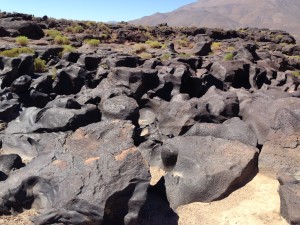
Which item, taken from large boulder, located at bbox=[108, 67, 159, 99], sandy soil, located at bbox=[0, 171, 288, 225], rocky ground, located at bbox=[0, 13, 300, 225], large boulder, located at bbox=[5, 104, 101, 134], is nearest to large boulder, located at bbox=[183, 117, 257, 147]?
rocky ground, located at bbox=[0, 13, 300, 225]

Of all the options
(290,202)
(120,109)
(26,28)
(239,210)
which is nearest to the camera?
(290,202)

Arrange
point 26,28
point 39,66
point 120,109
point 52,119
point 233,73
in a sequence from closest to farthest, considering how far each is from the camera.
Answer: point 52,119, point 120,109, point 39,66, point 233,73, point 26,28

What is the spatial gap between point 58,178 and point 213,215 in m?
→ 3.09

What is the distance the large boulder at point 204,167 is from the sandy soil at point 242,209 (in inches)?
7.3

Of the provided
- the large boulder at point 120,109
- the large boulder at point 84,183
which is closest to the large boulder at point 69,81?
the large boulder at point 120,109

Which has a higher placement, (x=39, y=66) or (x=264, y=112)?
(x=39, y=66)

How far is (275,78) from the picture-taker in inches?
862

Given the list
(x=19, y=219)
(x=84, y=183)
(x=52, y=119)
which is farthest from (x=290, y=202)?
(x=52, y=119)

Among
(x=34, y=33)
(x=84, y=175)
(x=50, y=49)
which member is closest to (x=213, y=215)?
(x=84, y=175)

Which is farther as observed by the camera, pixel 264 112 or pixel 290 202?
pixel 264 112

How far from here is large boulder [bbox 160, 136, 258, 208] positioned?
8023mm

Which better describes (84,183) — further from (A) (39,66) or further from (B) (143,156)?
(A) (39,66)

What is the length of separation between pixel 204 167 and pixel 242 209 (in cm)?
119

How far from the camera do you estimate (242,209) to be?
7680 mm
